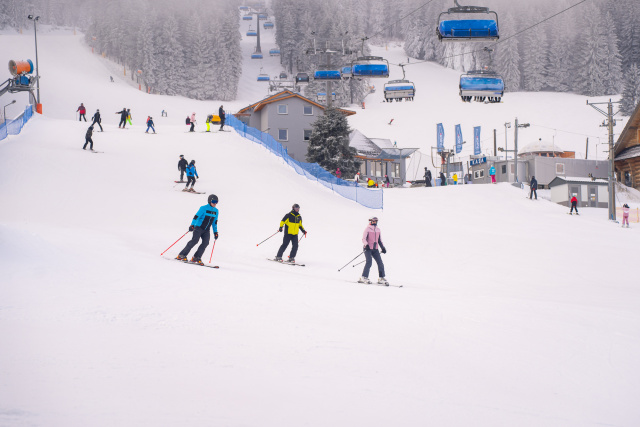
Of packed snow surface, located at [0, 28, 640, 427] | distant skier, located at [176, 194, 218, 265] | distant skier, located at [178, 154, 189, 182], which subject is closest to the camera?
packed snow surface, located at [0, 28, 640, 427]

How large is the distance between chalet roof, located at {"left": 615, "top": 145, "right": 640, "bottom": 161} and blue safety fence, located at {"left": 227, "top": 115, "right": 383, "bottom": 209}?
2575 cm

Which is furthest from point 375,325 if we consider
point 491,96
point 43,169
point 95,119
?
point 95,119

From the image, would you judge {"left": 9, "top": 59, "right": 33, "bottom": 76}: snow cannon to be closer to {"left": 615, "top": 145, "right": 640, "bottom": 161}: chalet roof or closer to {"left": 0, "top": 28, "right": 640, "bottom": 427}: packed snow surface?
{"left": 0, "top": 28, "right": 640, "bottom": 427}: packed snow surface

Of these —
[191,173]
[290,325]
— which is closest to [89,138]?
[191,173]

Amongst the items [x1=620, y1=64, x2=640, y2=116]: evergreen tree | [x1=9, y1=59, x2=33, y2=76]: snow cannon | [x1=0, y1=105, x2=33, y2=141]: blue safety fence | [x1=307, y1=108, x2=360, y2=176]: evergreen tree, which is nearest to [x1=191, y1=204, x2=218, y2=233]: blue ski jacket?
[x1=9, y1=59, x2=33, y2=76]: snow cannon

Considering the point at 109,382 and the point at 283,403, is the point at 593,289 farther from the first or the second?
the point at 109,382

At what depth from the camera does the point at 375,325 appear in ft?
23.3

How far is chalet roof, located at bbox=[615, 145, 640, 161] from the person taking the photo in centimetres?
4302

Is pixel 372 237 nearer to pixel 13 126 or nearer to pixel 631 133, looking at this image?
pixel 13 126

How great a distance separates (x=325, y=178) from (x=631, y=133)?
2863 centimetres

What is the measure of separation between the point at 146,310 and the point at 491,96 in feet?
61.4

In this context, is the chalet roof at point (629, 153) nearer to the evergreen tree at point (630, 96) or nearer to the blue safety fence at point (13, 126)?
the blue safety fence at point (13, 126)

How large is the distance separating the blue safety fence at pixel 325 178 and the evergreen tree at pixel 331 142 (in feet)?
21.1

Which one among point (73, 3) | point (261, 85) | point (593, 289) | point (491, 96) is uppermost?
point (73, 3)
